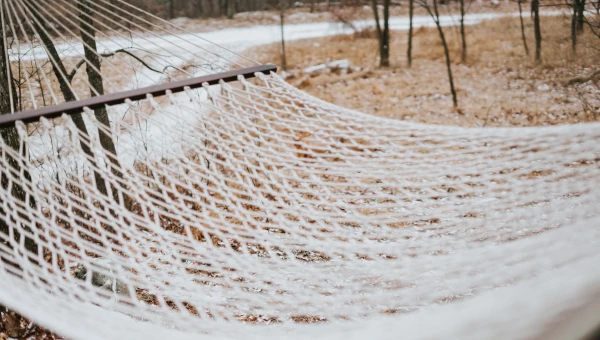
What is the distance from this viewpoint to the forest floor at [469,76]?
4.63 metres

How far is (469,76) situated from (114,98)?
5.01m

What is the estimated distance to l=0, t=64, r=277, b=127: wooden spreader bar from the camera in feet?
5.04

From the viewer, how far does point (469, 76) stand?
576cm

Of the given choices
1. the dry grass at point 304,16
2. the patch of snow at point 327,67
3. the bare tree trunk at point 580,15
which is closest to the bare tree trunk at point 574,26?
the bare tree trunk at point 580,15

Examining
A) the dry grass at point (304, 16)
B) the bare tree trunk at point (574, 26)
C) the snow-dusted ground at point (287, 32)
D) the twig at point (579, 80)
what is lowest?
the twig at point (579, 80)

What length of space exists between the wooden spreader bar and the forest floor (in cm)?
318

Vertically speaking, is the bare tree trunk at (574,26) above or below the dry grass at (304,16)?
below

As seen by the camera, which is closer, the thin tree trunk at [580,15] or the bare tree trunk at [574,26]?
the thin tree trunk at [580,15]

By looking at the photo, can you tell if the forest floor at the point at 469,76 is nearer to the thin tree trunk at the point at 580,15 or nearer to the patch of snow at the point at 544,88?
the patch of snow at the point at 544,88

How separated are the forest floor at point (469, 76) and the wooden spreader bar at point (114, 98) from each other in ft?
10.4

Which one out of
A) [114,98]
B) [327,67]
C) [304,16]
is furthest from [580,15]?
[304,16]

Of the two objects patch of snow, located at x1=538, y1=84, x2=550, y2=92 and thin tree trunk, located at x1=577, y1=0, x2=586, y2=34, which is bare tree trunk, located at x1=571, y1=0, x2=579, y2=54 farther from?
patch of snow, located at x1=538, y1=84, x2=550, y2=92

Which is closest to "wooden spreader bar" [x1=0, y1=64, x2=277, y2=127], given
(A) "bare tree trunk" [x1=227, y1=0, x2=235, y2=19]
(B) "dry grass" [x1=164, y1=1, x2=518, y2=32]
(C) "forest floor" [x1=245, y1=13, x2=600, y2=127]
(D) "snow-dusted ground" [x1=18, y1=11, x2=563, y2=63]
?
(C) "forest floor" [x1=245, y1=13, x2=600, y2=127]

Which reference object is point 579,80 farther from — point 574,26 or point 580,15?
point 580,15
